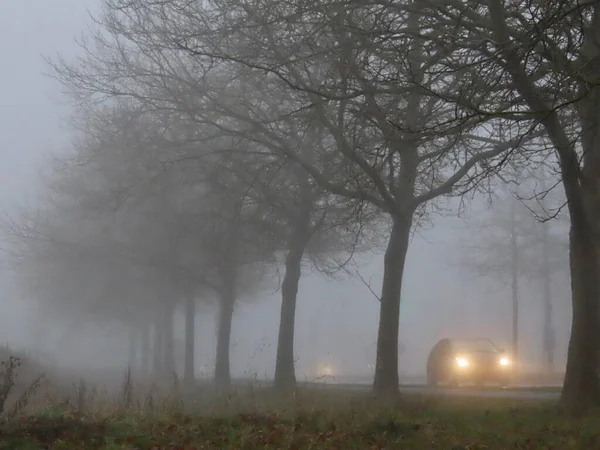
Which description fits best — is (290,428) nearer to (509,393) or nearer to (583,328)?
(583,328)

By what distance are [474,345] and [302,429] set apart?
49.6ft

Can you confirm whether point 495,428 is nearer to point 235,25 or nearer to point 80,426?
point 80,426

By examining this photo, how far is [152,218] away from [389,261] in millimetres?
10789

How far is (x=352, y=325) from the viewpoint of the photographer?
73.9 m

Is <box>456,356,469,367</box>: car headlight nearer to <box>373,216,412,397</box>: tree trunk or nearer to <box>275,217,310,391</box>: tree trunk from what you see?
<box>275,217,310,391</box>: tree trunk

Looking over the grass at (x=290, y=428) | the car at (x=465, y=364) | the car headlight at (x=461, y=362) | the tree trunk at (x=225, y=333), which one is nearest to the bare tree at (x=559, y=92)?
the grass at (x=290, y=428)

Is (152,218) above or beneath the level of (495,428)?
above

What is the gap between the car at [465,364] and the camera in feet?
67.1

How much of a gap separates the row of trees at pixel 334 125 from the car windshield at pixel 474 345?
389cm

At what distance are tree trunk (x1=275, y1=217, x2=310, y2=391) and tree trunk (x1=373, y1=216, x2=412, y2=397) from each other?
14.5ft

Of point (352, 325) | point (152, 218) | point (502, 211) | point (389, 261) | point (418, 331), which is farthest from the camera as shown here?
point (352, 325)

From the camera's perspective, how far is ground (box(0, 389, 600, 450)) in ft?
23.9

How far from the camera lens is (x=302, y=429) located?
830 centimetres

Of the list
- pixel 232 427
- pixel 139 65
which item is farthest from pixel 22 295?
pixel 232 427
